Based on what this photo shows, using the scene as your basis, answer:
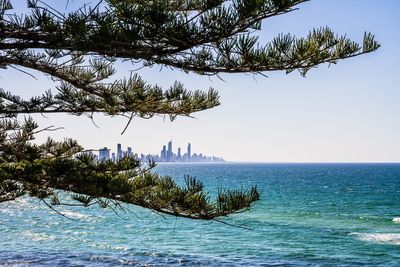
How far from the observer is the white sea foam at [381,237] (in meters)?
23.0

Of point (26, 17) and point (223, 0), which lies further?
point (26, 17)

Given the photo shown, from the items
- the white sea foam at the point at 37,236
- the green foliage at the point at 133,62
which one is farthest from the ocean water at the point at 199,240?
the green foliage at the point at 133,62

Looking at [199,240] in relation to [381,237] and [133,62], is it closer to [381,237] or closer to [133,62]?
[381,237]

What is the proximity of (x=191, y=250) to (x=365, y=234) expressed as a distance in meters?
10.0

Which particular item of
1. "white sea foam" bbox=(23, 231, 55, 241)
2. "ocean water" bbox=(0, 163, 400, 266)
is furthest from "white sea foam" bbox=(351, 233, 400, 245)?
"white sea foam" bbox=(23, 231, 55, 241)

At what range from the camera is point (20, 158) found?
7.32 m

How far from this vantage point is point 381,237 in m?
24.3

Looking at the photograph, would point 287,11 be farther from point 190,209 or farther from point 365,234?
point 365,234

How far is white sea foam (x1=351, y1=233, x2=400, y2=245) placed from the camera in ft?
75.4

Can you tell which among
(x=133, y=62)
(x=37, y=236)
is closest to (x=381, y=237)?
(x=37, y=236)

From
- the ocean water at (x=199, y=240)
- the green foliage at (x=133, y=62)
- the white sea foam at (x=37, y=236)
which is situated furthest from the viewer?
the white sea foam at (x=37, y=236)

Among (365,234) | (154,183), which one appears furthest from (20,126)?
(365,234)

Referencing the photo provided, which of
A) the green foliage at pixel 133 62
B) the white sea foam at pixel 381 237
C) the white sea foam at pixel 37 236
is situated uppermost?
the green foliage at pixel 133 62

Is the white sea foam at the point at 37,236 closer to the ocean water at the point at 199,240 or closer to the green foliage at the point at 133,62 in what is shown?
the ocean water at the point at 199,240
